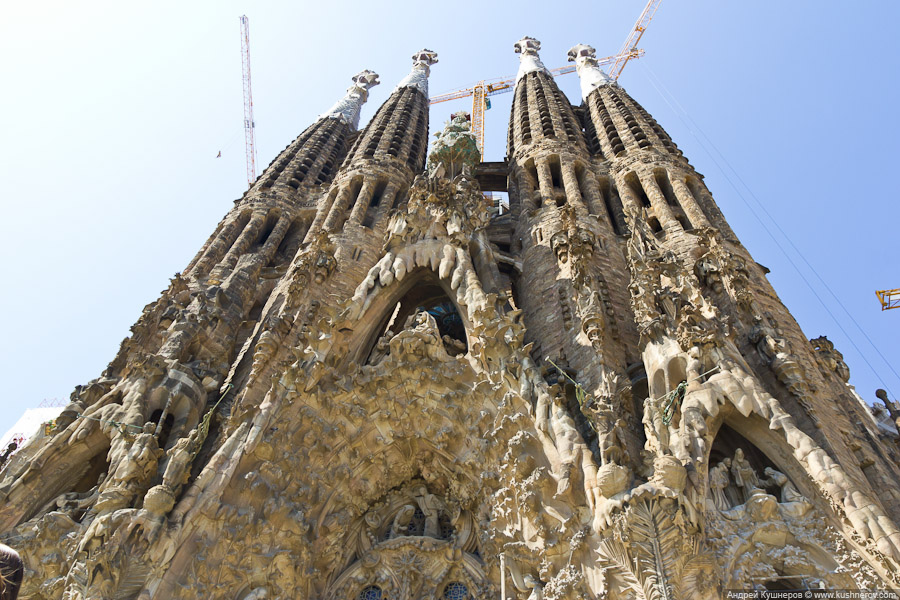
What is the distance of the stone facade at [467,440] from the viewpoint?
754 centimetres

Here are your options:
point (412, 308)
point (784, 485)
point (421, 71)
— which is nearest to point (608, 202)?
point (412, 308)

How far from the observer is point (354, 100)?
31.5 m

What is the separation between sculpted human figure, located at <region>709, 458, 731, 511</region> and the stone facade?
27mm

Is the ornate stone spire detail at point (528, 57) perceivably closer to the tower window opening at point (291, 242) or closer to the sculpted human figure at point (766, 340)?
the tower window opening at point (291, 242)

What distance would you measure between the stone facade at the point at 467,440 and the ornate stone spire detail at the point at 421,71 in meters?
16.9

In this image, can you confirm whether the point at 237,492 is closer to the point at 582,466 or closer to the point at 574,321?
the point at 582,466

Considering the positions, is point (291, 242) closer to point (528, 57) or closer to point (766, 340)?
point (766, 340)

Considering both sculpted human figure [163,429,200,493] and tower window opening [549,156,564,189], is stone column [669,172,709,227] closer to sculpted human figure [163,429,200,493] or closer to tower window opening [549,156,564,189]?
tower window opening [549,156,564,189]

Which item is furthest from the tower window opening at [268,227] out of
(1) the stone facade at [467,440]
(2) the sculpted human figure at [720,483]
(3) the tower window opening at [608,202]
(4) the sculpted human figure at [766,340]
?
(2) the sculpted human figure at [720,483]

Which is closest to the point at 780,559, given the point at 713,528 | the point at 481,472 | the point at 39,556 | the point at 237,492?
the point at 713,528

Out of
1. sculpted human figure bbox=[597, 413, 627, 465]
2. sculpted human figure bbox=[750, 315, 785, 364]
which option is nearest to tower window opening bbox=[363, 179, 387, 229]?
sculpted human figure bbox=[750, 315, 785, 364]

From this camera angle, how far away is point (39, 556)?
9016 mm

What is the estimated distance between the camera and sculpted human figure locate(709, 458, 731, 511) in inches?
316

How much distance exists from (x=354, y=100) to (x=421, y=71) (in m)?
4.22
